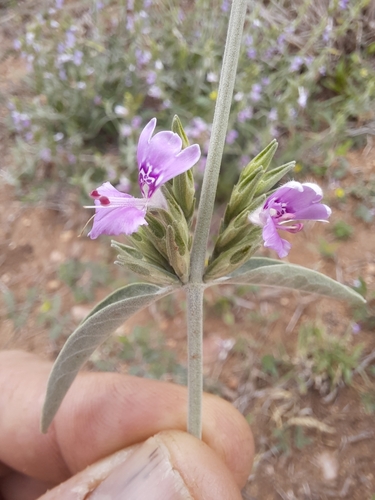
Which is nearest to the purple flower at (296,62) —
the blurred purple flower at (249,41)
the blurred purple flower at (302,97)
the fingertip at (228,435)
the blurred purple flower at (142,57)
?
the blurred purple flower at (302,97)

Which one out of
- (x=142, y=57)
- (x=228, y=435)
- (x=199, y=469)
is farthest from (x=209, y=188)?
(x=142, y=57)

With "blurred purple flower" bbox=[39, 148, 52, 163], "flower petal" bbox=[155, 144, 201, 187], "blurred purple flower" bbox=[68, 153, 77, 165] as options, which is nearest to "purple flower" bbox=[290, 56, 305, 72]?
"blurred purple flower" bbox=[68, 153, 77, 165]

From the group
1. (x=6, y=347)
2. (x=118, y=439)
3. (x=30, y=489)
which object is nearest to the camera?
(x=118, y=439)

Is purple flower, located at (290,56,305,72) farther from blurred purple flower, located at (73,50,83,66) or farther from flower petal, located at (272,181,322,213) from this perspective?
flower petal, located at (272,181,322,213)

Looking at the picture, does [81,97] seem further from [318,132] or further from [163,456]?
[163,456]

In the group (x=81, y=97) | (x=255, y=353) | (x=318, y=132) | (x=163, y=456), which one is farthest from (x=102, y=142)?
(x=163, y=456)

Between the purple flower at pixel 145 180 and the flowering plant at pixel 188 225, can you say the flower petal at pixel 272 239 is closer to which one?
the flowering plant at pixel 188 225
